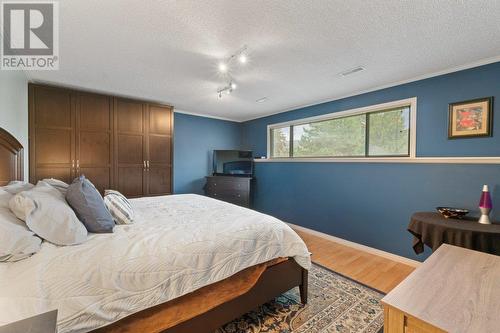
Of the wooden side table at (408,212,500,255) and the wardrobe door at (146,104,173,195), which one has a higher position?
the wardrobe door at (146,104,173,195)

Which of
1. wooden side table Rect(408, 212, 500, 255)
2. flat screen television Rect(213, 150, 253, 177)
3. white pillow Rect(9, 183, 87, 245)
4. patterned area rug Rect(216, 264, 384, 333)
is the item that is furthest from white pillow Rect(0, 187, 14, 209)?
flat screen television Rect(213, 150, 253, 177)

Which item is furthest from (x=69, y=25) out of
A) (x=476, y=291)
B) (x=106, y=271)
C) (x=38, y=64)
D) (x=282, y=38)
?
(x=476, y=291)

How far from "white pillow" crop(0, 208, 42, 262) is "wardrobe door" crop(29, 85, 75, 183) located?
7.14 ft

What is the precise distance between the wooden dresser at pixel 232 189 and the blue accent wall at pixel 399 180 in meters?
0.83

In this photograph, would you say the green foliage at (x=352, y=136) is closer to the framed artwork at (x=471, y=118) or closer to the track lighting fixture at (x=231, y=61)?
the framed artwork at (x=471, y=118)

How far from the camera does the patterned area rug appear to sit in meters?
1.64

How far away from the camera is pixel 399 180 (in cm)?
280

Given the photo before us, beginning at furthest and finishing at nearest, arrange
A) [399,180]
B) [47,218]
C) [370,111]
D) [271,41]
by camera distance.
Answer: [370,111] → [399,180] → [271,41] → [47,218]

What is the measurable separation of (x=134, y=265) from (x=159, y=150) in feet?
9.59

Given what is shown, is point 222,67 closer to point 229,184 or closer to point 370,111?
point 370,111

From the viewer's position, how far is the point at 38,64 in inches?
92.4

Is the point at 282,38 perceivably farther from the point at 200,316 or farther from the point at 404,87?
the point at 200,316

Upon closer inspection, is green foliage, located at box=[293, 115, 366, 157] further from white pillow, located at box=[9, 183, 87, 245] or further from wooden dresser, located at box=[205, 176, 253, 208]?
white pillow, located at box=[9, 183, 87, 245]

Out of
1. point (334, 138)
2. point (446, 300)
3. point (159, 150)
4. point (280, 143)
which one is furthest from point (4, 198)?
point (280, 143)
